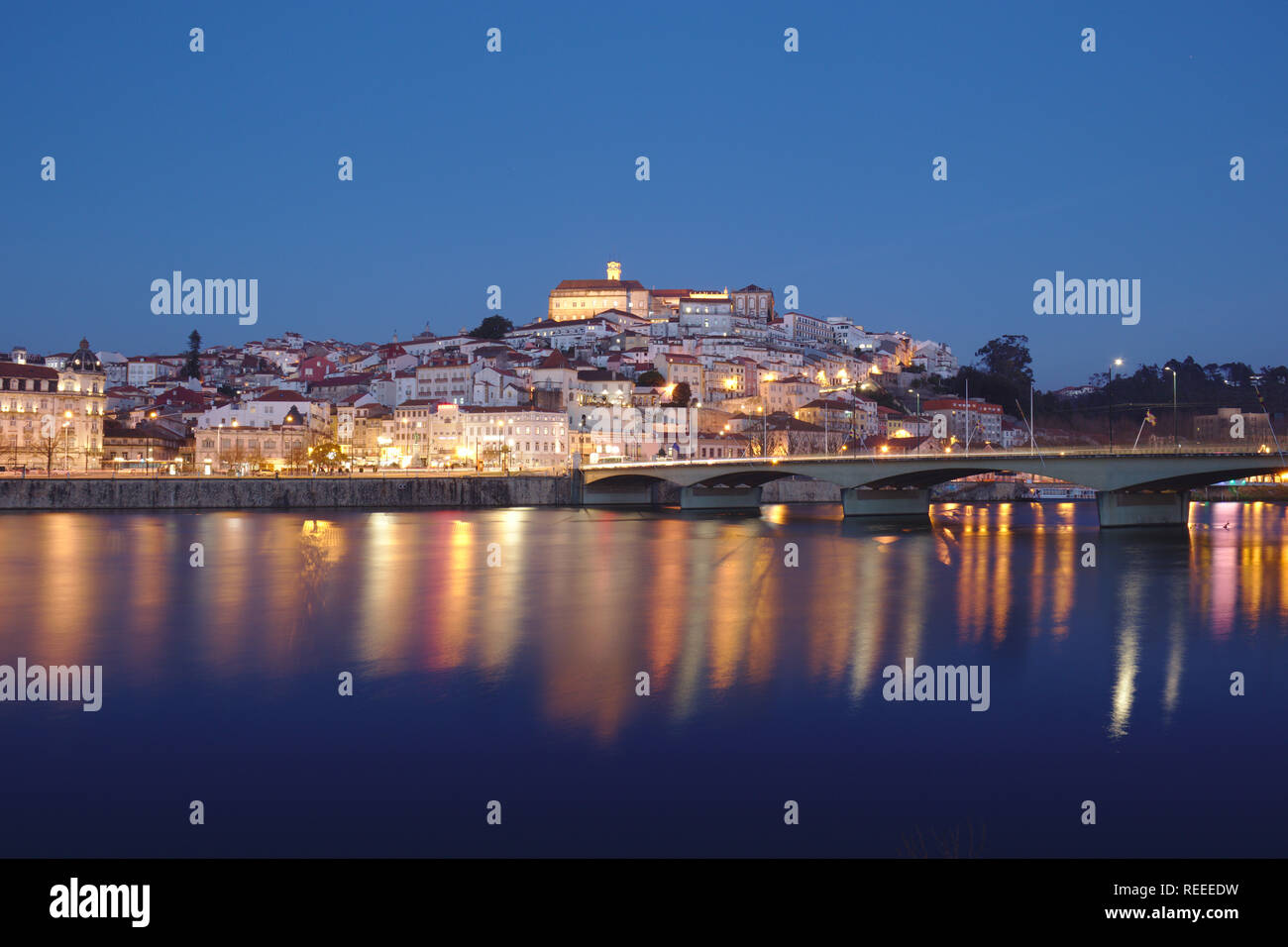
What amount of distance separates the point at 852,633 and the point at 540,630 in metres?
5.34

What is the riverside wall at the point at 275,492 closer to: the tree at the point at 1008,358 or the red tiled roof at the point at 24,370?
the red tiled roof at the point at 24,370

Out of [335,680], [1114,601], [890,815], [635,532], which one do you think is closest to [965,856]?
[890,815]

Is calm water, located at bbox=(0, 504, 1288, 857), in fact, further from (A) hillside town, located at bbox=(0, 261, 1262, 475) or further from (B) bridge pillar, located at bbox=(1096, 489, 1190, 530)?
(A) hillside town, located at bbox=(0, 261, 1262, 475)

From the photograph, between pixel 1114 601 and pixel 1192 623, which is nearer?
pixel 1192 623

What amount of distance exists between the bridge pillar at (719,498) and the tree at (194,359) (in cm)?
7288

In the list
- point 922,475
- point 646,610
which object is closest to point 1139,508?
point 922,475

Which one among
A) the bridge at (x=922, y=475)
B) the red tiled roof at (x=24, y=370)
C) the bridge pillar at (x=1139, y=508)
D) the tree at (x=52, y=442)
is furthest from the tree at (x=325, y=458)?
the bridge pillar at (x=1139, y=508)

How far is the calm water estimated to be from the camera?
8219 mm

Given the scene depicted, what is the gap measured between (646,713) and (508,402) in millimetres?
71374

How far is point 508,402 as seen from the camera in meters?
81.9

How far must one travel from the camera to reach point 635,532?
132ft

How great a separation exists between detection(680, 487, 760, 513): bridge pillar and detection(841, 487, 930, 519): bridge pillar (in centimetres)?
903
